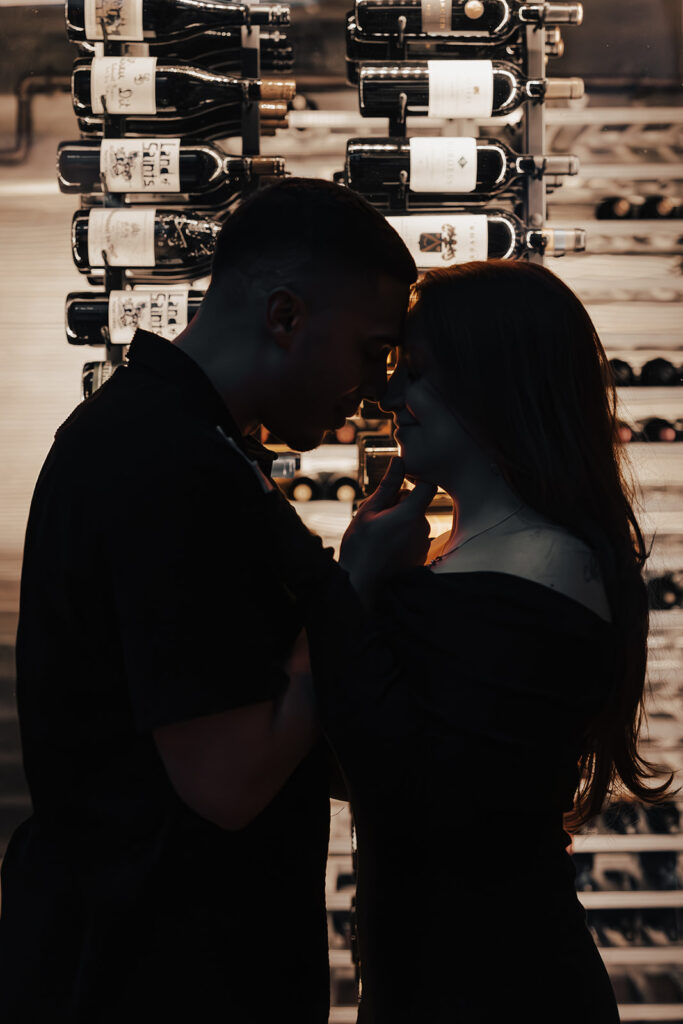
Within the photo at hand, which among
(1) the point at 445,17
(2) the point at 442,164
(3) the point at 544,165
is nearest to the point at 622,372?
(3) the point at 544,165

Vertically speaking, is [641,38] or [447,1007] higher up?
[641,38]

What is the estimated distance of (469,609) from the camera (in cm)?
103

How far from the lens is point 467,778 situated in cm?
100

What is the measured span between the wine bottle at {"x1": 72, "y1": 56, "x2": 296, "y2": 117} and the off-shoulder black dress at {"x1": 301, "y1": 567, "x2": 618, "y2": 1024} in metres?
1.47

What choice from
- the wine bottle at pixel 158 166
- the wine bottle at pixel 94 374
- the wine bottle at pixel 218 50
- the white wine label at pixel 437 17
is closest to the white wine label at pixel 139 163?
the wine bottle at pixel 158 166

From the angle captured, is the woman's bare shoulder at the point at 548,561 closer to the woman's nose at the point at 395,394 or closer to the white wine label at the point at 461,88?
the woman's nose at the point at 395,394

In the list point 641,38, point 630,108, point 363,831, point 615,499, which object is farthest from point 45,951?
point 641,38

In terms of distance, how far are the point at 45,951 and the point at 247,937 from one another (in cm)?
23

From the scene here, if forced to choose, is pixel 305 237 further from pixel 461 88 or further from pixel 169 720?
pixel 461 88

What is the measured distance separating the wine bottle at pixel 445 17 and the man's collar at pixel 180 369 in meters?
1.37

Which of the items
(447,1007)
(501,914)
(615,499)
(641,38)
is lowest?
(447,1007)

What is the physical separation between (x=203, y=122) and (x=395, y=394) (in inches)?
49.8

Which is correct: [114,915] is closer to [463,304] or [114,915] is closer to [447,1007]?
[447,1007]

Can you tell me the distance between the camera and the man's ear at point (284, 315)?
1.09 meters
